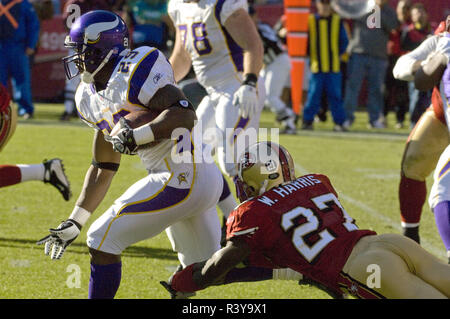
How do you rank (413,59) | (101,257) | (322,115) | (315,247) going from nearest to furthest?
(315,247)
(101,257)
(413,59)
(322,115)

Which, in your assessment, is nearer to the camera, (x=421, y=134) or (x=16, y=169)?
(x=421, y=134)

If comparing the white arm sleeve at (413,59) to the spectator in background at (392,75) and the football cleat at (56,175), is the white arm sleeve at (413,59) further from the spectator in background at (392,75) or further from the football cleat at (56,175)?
the spectator in background at (392,75)

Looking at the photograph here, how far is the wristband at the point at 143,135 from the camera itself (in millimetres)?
3465

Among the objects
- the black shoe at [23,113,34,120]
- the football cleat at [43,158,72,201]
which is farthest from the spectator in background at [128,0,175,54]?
the football cleat at [43,158,72,201]

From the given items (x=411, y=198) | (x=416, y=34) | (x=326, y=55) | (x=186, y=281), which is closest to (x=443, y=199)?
(x=411, y=198)

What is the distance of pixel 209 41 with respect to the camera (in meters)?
5.57

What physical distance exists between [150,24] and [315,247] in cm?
919

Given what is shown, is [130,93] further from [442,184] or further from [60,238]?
[442,184]

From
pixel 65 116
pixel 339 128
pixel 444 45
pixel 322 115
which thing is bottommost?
pixel 322 115

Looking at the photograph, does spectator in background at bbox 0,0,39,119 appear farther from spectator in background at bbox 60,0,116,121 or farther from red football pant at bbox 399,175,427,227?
red football pant at bbox 399,175,427,227

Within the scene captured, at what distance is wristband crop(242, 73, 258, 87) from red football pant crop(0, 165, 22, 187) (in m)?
1.56

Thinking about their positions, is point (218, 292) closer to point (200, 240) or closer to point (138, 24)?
point (200, 240)

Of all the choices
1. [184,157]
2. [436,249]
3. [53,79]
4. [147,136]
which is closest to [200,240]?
[184,157]

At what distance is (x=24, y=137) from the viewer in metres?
10.1
